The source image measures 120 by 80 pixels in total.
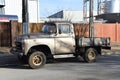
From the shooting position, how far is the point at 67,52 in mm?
Result: 17406

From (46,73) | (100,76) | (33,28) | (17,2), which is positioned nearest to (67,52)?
(46,73)

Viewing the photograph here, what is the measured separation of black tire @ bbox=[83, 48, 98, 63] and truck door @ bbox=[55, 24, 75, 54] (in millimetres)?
874

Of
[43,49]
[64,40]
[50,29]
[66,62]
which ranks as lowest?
[66,62]

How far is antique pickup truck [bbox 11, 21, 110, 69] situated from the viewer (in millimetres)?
16172

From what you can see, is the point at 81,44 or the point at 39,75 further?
the point at 81,44

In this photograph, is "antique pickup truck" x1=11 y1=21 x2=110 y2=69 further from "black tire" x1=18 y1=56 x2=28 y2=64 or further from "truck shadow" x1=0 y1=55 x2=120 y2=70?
"truck shadow" x1=0 y1=55 x2=120 y2=70

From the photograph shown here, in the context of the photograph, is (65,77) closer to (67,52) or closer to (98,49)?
(67,52)

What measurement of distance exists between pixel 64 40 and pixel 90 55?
69.6 inches

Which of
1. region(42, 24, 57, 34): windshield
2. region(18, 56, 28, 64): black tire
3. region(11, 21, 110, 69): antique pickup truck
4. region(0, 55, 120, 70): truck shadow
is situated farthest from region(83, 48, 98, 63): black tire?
region(18, 56, 28, 64): black tire

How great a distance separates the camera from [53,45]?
55.4ft

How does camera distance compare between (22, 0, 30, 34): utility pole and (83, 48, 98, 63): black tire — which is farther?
(22, 0, 30, 34): utility pole

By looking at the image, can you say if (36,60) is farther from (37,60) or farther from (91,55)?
(91,55)

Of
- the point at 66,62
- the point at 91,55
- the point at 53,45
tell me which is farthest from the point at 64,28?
the point at 91,55

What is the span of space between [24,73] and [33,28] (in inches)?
655
